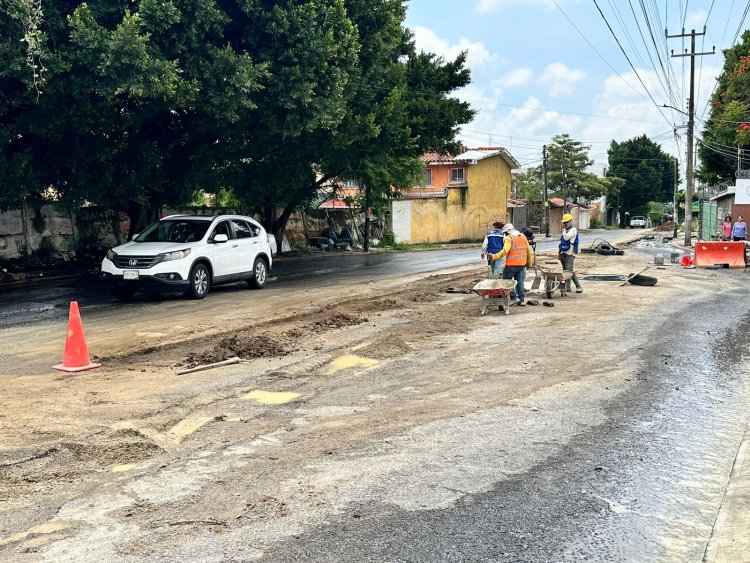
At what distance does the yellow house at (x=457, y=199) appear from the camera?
4938 centimetres

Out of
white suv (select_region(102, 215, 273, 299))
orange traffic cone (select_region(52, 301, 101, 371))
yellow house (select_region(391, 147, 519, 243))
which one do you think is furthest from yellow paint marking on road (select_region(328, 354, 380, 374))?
yellow house (select_region(391, 147, 519, 243))

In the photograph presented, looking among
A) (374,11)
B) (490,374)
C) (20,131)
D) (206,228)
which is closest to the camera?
(490,374)

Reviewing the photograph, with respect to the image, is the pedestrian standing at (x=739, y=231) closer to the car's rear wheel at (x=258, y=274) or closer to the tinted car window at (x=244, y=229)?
the car's rear wheel at (x=258, y=274)

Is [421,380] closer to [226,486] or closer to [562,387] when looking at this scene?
[562,387]

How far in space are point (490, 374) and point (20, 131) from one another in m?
13.1

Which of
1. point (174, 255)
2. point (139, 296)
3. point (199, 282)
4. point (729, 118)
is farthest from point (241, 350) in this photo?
point (729, 118)

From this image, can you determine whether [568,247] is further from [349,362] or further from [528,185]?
[528,185]

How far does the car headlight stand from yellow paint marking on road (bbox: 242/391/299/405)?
291 inches

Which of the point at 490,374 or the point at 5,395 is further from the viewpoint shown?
the point at 490,374

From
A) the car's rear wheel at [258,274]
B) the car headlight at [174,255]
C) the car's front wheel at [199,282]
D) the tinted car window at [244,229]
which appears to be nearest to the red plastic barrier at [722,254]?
the car's rear wheel at [258,274]

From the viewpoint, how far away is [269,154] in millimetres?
23547

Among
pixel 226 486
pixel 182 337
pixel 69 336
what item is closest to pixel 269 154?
pixel 182 337

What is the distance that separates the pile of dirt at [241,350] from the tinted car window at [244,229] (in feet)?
21.4

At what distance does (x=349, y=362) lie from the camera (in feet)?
30.7
